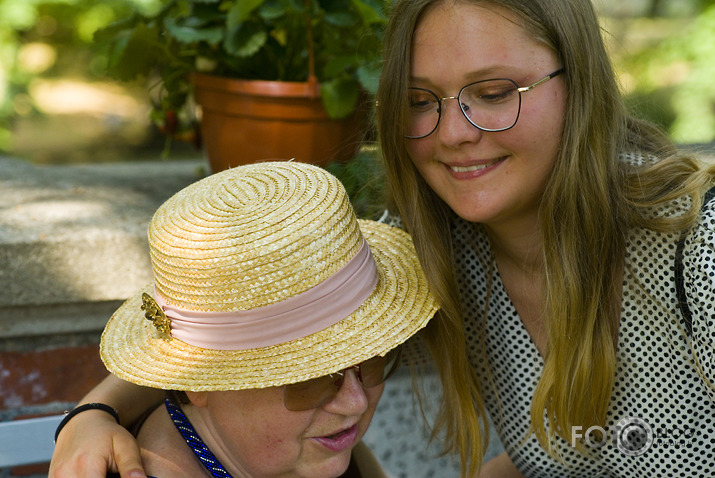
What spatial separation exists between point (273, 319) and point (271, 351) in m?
0.07

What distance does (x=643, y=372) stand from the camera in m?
1.96

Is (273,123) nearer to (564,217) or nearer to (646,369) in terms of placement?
(564,217)

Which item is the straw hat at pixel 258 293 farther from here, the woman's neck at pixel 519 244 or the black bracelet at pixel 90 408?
the woman's neck at pixel 519 244

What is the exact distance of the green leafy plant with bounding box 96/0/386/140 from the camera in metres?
2.57

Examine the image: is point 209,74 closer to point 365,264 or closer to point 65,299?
point 65,299

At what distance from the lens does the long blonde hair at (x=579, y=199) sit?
1.82 meters

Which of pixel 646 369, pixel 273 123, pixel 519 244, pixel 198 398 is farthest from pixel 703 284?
pixel 273 123

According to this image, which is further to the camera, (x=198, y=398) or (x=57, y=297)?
(x=57, y=297)

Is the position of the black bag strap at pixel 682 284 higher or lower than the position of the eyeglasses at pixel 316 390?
higher

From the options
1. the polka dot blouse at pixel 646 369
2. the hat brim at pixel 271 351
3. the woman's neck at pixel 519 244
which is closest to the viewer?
the hat brim at pixel 271 351

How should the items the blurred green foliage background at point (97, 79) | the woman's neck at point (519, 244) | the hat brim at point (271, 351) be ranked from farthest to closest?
the blurred green foliage background at point (97, 79) < the woman's neck at point (519, 244) < the hat brim at point (271, 351)

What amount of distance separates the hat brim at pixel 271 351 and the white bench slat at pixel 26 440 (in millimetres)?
460

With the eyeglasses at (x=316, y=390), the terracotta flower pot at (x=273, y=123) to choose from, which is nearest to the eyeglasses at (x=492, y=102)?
the eyeglasses at (x=316, y=390)

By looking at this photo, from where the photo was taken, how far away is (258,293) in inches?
61.3
